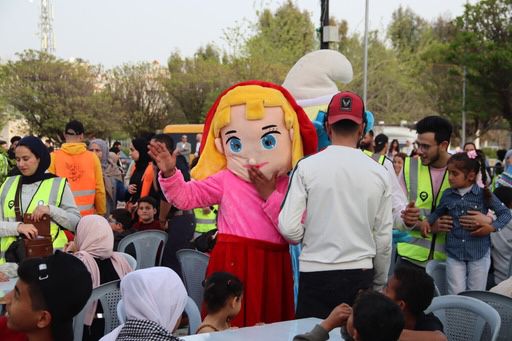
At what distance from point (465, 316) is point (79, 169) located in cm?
477

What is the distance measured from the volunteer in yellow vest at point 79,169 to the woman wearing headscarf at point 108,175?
1.48m

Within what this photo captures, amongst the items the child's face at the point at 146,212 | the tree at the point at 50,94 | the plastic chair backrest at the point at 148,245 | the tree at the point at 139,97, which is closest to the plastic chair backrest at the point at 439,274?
the plastic chair backrest at the point at 148,245

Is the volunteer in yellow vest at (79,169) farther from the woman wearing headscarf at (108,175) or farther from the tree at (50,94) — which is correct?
the tree at (50,94)

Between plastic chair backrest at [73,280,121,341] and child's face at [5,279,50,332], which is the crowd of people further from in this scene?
plastic chair backrest at [73,280,121,341]

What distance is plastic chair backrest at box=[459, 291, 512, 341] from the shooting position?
3.61 metres

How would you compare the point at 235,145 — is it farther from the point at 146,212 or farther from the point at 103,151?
the point at 103,151

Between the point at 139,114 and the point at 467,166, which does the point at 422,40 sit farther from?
the point at 467,166

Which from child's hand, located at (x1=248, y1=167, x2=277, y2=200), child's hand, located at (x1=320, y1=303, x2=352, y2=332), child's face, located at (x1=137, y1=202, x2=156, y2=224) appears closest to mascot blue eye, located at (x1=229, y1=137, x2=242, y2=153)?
child's hand, located at (x1=248, y1=167, x2=277, y2=200)

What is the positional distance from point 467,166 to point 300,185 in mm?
1697

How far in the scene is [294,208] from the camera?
11.1 ft

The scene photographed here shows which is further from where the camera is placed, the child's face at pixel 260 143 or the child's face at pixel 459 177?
the child's face at pixel 459 177

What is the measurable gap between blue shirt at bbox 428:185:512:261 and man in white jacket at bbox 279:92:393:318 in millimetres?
1333

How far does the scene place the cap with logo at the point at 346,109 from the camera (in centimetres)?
346

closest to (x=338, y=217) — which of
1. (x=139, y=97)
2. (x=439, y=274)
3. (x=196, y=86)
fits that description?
(x=439, y=274)
